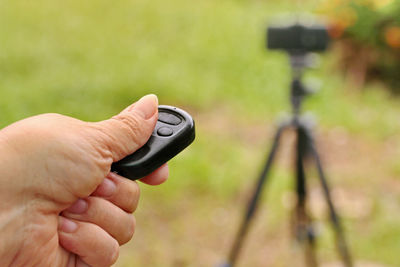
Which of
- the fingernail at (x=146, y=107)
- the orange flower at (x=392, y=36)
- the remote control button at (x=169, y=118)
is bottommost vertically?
the orange flower at (x=392, y=36)

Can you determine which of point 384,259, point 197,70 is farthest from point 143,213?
Result: point 197,70

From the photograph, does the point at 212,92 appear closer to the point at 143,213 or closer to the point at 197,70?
the point at 197,70

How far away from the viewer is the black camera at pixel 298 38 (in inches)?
70.5

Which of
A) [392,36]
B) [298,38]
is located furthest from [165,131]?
[392,36]

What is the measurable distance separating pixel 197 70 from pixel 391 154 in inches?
69.2

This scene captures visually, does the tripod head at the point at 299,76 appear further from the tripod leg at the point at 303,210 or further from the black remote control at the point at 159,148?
the black remote control at the point at 159,148

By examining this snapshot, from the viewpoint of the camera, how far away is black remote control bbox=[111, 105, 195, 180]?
29.9 inches

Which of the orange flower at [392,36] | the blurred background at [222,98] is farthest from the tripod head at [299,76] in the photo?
the orange flower at [392,36]

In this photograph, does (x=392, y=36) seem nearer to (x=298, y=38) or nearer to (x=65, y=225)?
(x=298, y=38)

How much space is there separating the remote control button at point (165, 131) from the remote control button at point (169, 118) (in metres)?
0.02

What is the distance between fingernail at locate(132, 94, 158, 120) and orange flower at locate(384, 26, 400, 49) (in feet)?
13.3

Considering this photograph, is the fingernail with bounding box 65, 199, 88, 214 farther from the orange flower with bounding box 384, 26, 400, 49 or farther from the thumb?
the orange flower with bounding box 384, 26, 400, 49

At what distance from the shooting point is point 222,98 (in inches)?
163

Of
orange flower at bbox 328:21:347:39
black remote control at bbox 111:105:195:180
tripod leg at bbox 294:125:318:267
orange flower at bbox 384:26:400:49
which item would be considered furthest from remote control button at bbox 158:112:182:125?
orange flower at bbox 328:21:347:39
